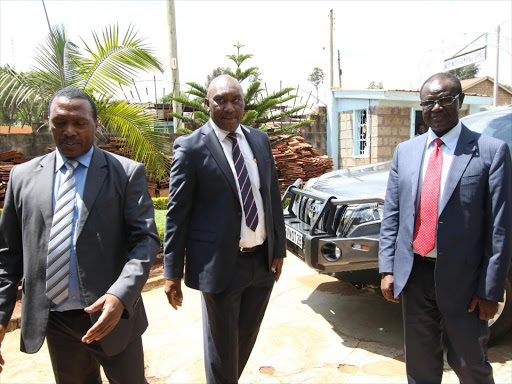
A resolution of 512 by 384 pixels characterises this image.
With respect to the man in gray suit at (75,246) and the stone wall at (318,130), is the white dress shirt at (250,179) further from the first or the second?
the stone wall at (318,130)

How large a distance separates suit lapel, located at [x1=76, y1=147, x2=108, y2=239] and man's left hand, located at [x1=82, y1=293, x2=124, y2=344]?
318mm

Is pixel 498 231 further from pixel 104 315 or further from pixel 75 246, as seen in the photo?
pixel 75 246

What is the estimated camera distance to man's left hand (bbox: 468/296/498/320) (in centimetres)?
197

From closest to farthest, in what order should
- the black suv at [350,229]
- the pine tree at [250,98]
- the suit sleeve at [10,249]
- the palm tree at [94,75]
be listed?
the suit sleeve at [10,249] < the black suv at [350,229] < the palm tree at [94,75] < the pine tree at [250,98]

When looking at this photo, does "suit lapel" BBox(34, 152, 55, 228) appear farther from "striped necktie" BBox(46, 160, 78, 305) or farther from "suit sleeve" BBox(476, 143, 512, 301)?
"suit sleeve" BBox(476, 143, 512, 301)

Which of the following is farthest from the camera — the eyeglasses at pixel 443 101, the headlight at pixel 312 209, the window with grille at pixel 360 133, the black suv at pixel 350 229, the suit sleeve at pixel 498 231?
the window with grille at pixel 360 133

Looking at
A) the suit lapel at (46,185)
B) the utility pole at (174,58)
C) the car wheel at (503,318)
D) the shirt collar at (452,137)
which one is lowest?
the car wheel at (503,318)

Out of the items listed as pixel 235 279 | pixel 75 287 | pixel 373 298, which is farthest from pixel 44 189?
pixel 373 298

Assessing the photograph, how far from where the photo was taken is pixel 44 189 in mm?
1720

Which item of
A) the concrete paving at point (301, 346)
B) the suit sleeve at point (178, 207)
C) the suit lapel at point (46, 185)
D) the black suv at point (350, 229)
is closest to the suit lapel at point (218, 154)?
the suit sleeve at point (178, 207)

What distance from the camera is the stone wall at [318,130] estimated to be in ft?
42.9

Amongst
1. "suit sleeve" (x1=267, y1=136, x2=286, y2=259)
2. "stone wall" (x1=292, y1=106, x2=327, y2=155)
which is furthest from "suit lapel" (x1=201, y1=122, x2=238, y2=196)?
"stone wall" (x1=292, y1=106, x2=327, y2=155)

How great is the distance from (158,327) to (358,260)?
194cm

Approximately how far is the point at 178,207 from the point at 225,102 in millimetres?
622
